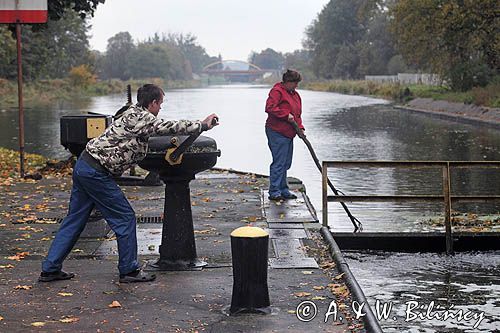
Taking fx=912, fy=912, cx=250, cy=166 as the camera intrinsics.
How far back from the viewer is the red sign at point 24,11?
1520 cm

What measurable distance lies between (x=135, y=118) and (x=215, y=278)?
1535 mm

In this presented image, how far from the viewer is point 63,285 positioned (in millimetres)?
7559

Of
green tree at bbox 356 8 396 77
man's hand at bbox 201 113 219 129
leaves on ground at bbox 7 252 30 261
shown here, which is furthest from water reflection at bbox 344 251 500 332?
green tree at bbox 356 8 396 77

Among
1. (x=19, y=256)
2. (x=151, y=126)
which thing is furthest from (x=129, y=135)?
(x=19, y=256)

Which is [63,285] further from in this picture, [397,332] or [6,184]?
[6,184]

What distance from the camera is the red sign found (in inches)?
599

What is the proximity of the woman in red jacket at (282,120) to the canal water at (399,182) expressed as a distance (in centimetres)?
108

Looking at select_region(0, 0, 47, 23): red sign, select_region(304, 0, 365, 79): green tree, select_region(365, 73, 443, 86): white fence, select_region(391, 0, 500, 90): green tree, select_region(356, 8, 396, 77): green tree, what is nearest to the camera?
select_region(0, 0, 47, 23): red sign

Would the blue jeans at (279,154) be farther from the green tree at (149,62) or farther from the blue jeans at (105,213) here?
the green tree at (149,62)

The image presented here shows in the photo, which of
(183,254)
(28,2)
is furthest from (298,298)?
(28,2)

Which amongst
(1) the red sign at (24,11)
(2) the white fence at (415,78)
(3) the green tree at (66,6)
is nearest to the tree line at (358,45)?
(3) the green tree at (66,6)

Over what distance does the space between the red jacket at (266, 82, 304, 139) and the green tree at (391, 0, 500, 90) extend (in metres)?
31.2

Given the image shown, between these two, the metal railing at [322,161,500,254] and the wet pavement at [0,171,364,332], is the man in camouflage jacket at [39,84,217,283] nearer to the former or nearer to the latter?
the wet pavement at [0,171,364,332]

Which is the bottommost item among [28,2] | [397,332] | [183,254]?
[397,332]
